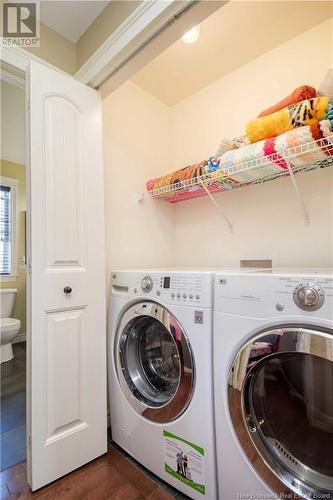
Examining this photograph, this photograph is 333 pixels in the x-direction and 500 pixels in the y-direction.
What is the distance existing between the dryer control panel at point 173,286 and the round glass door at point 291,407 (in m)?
0.26

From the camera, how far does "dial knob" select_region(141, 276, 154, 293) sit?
3.84 feet

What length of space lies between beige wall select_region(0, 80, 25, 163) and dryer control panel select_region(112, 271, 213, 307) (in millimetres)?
1644

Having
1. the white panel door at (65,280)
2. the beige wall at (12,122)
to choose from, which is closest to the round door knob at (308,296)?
the white panel door at (65,280)

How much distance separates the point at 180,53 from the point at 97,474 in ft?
7.78

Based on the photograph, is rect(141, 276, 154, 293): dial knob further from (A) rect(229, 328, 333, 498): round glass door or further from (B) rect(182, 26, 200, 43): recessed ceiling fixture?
(B) rect(182, 26, 200, 43): recessed ceiling fixture

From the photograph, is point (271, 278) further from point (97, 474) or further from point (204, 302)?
point (97, 474)

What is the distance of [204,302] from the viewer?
0.97m

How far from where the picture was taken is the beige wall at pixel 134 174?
1635 mm

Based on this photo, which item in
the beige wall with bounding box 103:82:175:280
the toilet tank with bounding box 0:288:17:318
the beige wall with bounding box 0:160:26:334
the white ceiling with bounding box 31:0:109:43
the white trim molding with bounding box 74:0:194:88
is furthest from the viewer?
the beige wall with bounding box 0:160:26:334

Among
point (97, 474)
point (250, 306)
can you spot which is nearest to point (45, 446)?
point (97, 474)

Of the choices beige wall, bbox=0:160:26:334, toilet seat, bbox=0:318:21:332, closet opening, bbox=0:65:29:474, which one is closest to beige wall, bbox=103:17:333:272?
closet opening, bbox=0:65:29:474

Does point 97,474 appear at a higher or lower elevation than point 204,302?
lower

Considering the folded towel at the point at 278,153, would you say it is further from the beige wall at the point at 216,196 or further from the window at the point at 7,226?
the window at the point at 7,226

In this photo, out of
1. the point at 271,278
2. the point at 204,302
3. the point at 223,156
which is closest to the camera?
the point at 271,278
